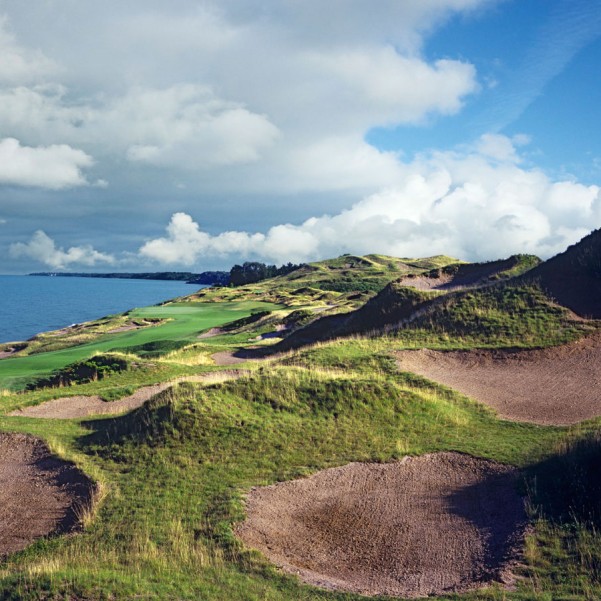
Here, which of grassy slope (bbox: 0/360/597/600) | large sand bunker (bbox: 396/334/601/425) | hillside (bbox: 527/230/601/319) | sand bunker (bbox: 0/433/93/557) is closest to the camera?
grassy slope (bbox: 0/360/597/600)

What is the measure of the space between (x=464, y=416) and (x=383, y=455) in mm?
5343

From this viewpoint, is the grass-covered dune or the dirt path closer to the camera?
the grass-covered dune

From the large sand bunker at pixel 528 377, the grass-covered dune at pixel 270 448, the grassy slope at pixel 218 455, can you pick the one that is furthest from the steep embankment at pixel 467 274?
the grassy slope at pixel 218 455

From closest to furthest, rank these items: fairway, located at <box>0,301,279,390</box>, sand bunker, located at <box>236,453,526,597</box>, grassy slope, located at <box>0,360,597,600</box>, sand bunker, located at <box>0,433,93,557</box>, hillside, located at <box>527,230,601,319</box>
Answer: grassy slope, located at <box>0,360,597,600</box>
sand bunker, located at <box>236,453,526,597</box>
sand bunker, located at <box>0,433,93,557</box>
hillside, located at <box>527,230,601,319</box>
fairway, located at <box>0,301,279,390</box>

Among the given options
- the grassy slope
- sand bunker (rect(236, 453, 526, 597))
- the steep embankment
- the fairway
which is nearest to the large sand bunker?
the grassy slope

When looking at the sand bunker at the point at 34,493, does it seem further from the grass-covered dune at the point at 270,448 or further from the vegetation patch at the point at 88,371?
the vegetation patch at the point at 88,371

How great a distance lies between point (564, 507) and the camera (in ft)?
36.4

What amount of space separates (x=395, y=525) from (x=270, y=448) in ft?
16.7

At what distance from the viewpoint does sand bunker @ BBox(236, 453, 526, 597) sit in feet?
31.1

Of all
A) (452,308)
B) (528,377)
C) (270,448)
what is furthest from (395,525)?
(452,308)

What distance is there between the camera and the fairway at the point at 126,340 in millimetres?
35744

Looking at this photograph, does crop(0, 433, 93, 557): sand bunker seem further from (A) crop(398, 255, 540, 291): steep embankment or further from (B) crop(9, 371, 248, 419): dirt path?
(A) crop(398, 255, 540, 291): steep embankment

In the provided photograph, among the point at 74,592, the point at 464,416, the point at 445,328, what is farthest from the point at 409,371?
the point at 74,592

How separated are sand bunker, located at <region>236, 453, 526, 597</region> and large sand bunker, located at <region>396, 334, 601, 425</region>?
22.1 feet
